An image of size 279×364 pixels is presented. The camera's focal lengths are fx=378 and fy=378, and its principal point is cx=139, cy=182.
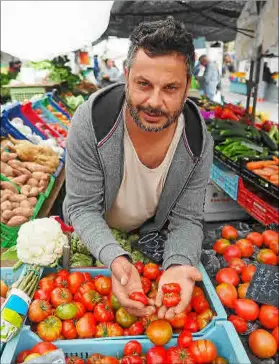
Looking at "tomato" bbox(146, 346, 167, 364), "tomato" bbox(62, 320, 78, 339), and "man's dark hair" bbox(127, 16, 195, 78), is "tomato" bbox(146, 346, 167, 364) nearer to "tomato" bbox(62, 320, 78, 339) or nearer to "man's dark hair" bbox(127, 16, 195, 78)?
"tomato" bbox(62, 320, 78, 339)

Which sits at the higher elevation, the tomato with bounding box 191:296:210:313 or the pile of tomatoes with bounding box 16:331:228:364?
the tomato with bounding box 191:296:210:313

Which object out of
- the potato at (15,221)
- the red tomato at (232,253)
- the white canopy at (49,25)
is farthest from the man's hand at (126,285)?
the white canopy at (49,25)

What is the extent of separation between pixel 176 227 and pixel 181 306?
0.48 m

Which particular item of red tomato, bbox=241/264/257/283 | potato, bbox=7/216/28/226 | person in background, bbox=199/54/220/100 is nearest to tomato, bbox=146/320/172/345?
red tomato, bbox=241/264/257/283

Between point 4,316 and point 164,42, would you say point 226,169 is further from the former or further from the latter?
point 4,316

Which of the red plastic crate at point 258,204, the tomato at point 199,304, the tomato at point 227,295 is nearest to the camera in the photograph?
the tomato at point 199,304

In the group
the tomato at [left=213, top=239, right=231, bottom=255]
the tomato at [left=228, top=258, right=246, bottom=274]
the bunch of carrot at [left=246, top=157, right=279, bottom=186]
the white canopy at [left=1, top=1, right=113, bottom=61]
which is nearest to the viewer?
the tomato at [left=228, top=258, right=246, bottom=274]

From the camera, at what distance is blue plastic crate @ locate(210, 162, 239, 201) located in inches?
174

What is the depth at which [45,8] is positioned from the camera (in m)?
3.48

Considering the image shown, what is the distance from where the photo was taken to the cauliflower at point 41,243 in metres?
2.08

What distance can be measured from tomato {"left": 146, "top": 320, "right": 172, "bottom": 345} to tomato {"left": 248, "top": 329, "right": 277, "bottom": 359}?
1.62ft

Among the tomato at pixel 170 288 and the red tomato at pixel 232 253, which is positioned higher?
the tomato at pixel 170 288

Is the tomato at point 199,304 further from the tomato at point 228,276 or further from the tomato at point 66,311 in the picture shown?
the tomato at point 66,311

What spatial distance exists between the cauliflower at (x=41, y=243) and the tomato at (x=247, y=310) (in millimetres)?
1041
